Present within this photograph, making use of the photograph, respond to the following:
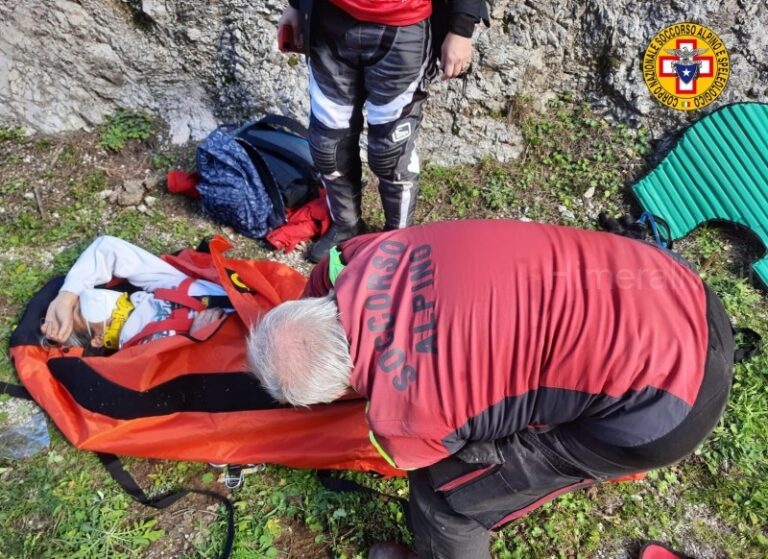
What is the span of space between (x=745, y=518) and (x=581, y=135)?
2396 mm

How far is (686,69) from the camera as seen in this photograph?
3.45m

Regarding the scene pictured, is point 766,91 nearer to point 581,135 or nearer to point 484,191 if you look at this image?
point 581,135

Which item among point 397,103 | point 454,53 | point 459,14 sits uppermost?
point 459,14

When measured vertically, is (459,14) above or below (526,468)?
above

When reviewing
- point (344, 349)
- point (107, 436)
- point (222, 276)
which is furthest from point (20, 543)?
point (344, 349)

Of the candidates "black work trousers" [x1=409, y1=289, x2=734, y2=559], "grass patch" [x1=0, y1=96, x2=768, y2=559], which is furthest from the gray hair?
"grass patch" [x1=0, y1=96, x2=768, y2=559]

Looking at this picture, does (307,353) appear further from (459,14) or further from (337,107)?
(459,14)

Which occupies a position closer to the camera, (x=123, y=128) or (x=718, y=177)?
(x=718, y=177)

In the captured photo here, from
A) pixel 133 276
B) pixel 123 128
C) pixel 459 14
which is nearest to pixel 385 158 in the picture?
pixel 459 14

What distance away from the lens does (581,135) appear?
3.71 m

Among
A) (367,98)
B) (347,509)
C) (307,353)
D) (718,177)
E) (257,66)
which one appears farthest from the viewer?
(257,66)

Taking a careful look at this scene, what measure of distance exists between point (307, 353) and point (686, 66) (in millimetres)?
3184

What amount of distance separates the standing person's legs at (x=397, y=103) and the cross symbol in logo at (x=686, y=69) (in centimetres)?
173

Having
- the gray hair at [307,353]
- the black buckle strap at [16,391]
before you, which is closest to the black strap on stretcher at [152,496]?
the black buckle strap at [16,391]
